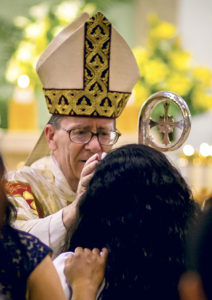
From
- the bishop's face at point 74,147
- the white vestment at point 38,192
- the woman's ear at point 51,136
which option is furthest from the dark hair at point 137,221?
the woman's ear at point 51,136

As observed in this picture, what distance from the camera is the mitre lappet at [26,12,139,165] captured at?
135 inches

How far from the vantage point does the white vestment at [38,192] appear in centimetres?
306

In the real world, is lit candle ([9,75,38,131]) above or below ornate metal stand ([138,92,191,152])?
below

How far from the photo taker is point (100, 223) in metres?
2.27

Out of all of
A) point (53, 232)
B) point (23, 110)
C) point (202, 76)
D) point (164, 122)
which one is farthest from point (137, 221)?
point (202, 76)

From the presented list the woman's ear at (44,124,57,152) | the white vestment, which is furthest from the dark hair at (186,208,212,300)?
the woman's ear at (44,124,57,152)

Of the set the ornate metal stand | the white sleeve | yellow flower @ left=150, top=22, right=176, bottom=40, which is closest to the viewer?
the white sleeve

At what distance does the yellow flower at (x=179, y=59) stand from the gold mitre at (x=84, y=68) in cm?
299

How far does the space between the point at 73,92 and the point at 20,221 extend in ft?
2.40

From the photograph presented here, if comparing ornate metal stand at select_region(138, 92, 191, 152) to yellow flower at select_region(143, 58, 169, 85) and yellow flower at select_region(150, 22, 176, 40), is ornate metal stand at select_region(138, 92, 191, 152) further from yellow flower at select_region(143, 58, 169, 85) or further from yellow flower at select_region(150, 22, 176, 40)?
yellow flower at select_region(150, 22, 176, 40)

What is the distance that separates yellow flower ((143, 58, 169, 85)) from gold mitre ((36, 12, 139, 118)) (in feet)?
8.85

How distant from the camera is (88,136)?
134 inches

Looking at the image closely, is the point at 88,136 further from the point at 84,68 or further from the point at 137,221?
the point at 137,221

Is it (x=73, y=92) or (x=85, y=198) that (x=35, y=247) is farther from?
(x=73, y=92)
